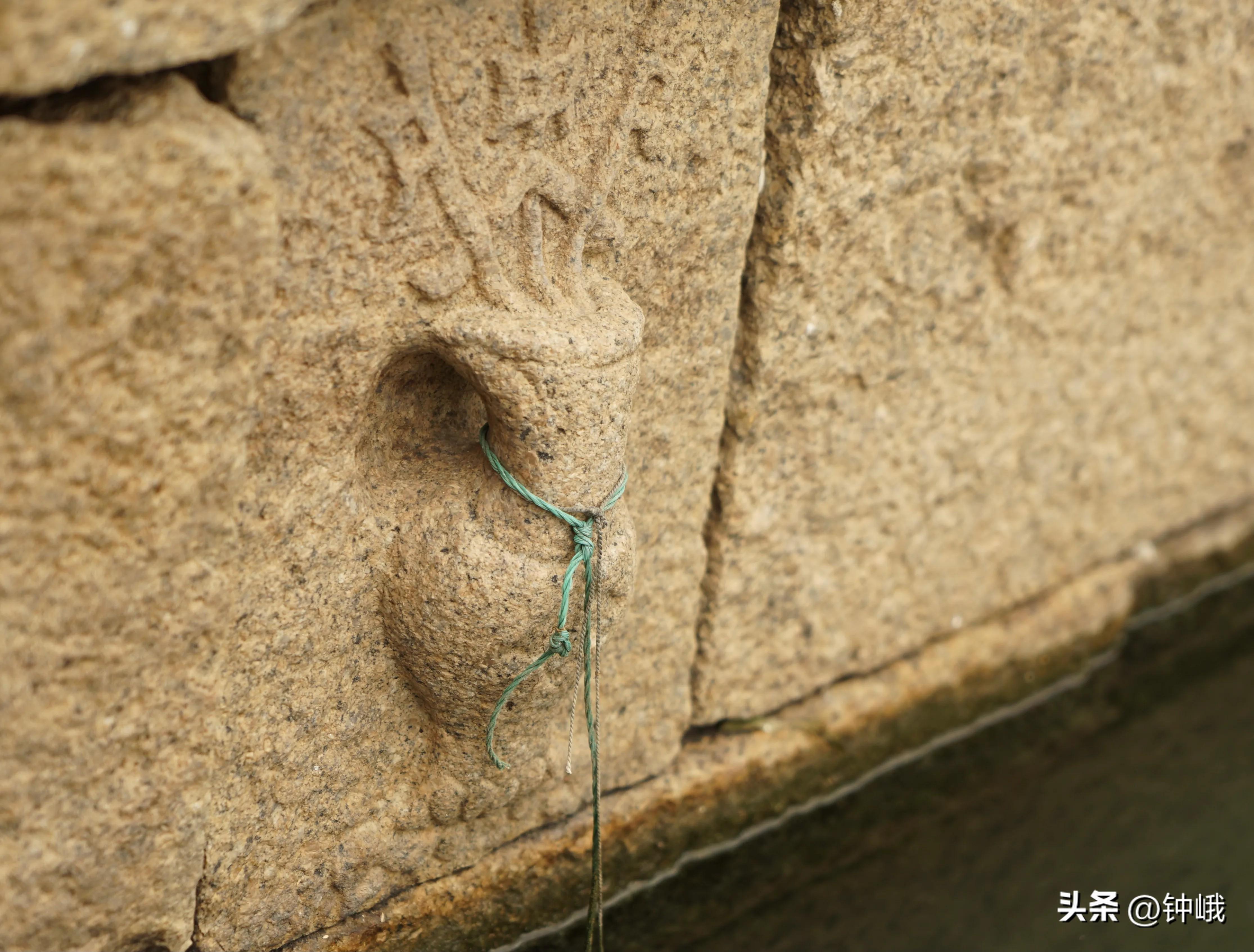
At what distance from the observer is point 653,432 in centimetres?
158

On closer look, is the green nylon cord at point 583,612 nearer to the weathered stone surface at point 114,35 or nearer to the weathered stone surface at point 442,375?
the weathered stone surface at point 442,375

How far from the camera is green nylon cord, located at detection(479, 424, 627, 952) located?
4.32ft

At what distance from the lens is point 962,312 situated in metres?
1.89

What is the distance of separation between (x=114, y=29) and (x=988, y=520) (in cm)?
165

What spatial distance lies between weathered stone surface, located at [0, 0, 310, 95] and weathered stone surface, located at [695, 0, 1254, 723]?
2.50 ft

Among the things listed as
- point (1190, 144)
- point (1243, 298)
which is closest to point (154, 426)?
point (1190, 144)

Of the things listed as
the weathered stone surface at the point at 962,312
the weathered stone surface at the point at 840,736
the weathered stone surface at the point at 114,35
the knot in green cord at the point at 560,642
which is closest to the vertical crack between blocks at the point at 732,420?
the weathered stone surface at the point at 962,312

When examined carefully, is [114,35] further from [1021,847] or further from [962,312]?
[1021,847]

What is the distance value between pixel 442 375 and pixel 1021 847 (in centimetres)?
139

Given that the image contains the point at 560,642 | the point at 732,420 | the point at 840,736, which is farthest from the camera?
the point at 840,736

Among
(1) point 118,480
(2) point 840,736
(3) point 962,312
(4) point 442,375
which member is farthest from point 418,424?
(2) point 840,736

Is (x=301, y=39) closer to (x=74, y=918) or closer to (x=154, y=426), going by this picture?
(x=154, y=426)

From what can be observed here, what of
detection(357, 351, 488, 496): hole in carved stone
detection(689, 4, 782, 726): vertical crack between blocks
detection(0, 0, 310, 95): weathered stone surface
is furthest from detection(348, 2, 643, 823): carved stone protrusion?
detection(689, 4, 782, 726): vertical crack between blocks

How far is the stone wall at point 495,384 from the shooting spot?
1033 mm
